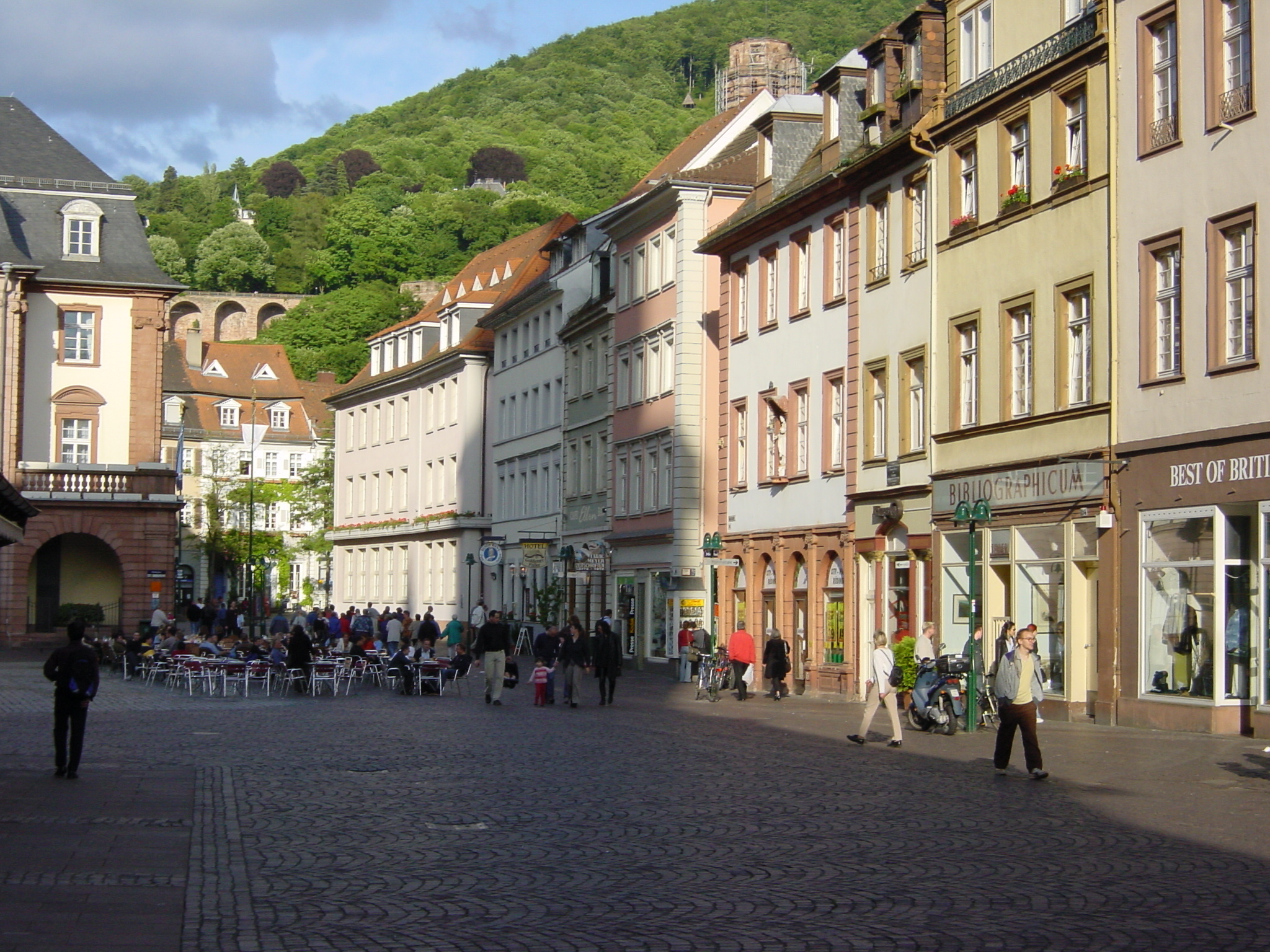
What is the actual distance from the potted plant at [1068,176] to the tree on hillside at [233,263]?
521 ft

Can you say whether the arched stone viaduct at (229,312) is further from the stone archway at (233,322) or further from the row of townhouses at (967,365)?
the row of townhouses at (967,365)

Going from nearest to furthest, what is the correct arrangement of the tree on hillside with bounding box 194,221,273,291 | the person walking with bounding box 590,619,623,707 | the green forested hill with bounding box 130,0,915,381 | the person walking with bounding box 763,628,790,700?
the person walking with bounding box 590,619,623,707
the person walking with bounding box 763,628,790,700
the green forested hill with bounding box 130,0,915,381
the tree on hillside with bounding box 194,221,273,291

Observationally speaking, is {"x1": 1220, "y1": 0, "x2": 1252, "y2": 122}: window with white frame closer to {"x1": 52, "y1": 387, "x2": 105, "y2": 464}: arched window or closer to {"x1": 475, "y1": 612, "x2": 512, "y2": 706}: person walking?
{"x1": 475, "y1": 612, "x2": 512, "y2": 706}: person walking

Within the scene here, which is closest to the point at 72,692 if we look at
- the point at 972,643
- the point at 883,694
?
the point at 883,694

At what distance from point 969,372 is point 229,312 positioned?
153 meters

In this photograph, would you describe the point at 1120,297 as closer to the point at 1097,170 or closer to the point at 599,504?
the point at 1097,170

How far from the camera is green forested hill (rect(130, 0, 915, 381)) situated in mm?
158250

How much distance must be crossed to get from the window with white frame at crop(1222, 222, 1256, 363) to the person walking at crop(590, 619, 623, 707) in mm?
13506

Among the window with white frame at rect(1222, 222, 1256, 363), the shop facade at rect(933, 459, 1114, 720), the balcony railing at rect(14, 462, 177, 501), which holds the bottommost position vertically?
the shop facade at rect(933, 459, 1114, 720)

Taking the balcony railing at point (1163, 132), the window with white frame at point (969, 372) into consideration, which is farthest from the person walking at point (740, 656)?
the balcony railing at point (1163, 132)

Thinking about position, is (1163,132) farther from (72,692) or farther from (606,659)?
(72,692)

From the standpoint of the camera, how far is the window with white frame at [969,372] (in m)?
32.6

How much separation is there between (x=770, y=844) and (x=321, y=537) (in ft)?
291

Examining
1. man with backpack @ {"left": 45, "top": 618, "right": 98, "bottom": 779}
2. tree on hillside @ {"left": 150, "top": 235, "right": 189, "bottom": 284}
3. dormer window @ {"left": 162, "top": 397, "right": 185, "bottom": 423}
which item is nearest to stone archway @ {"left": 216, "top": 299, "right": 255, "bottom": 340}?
tree on hillside @ {"left": 150, "top": 235, "right": 189, "bottom": 284}
